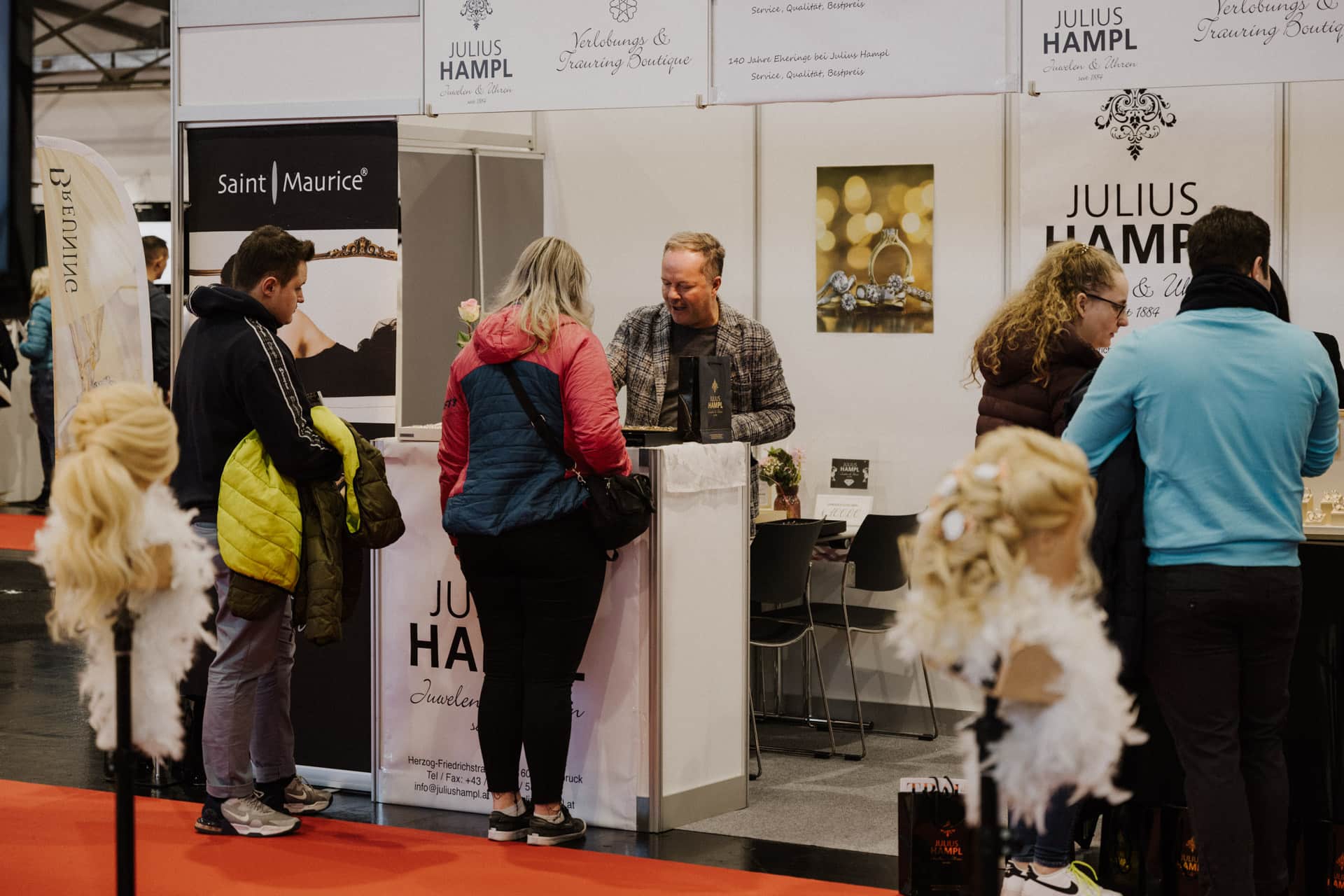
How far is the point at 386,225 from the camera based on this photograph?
511 centimetres

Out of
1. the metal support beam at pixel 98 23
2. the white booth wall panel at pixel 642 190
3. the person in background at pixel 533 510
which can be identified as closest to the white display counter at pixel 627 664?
the person in background at pixel 533 510

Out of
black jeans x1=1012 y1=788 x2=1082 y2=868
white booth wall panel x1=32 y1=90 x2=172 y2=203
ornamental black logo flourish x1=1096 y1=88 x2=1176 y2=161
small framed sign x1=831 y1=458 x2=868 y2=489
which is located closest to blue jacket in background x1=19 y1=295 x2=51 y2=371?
white booth wall panel x1=32 y1=90 x2=172 y2=203

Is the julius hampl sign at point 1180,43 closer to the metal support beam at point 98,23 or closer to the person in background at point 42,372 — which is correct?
the person in background at point 42,372

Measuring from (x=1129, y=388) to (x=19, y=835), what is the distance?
10.5 ft

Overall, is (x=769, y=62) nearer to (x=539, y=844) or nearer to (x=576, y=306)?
(x=576, y=306)

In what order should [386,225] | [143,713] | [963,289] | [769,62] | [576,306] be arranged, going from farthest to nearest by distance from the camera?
[963,289]
[386,225]
[769,62]
[576,306]
[143,713]

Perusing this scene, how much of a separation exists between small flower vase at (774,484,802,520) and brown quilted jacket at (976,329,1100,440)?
2.20 metres

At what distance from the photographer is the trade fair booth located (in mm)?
4336

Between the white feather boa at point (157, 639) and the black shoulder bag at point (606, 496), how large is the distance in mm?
1314

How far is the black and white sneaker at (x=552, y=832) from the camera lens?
163 inches

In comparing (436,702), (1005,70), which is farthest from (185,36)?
(1005,70)

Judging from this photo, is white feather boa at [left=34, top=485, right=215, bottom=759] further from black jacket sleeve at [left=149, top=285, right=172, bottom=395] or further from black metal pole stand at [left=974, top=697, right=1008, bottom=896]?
black jacket sleeve at [left=149, top=285, right=172, bottom=395]

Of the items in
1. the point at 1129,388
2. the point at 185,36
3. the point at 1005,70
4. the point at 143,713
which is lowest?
the point at 143,713

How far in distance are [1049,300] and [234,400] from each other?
211cm
